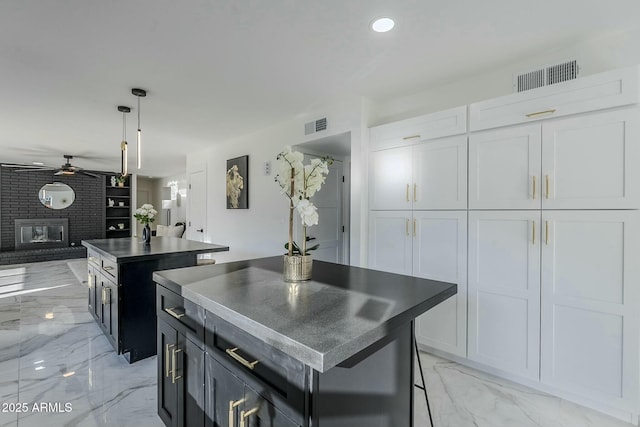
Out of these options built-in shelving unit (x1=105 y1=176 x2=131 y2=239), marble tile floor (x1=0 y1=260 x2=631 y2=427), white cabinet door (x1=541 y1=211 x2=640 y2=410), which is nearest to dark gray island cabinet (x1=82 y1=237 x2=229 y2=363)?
marble tile floor (x1=0 y1=260 x2=631 y2=427)

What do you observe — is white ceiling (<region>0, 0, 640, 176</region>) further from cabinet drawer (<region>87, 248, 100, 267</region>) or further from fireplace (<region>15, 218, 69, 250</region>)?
fireplace (<region>15, 218, 69, 250</region>)

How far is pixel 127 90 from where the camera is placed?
294 cm

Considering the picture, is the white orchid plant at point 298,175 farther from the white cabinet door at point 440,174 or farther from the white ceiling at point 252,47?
the white cabinet door at point 440,174

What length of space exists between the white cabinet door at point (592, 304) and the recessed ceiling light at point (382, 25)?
5.38 ft

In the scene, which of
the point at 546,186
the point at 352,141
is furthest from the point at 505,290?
the point at 352,141

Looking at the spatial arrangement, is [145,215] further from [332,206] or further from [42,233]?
[42,233]

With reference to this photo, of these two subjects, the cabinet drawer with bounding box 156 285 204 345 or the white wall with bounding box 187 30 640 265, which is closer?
the cabinet drawer with bounding box 156 285 204 345

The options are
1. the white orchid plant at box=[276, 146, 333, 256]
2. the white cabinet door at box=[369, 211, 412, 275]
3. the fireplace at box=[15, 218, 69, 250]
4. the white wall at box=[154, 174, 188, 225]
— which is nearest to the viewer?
the white orchid plant at box=[276, 146, 333, 256]

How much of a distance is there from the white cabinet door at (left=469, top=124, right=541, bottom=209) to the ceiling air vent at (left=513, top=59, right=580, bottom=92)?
0.47 m

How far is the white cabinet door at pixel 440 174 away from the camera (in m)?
2.45

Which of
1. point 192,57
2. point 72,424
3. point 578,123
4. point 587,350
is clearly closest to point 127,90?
point 192,57

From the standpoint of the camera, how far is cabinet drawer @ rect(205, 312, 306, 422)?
2.86 feet

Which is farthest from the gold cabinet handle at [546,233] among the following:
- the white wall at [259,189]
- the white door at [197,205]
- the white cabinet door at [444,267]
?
the white door at [197,205]

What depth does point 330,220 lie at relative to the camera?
429 centimetres
